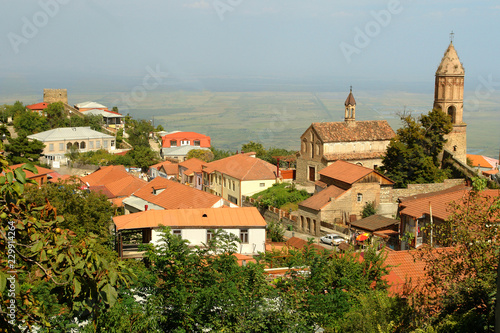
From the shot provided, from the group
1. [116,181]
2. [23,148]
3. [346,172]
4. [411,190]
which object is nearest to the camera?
[411,190]

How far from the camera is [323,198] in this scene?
3462cm

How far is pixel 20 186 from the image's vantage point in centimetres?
449

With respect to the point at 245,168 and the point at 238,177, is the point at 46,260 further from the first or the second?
the point at 245,168

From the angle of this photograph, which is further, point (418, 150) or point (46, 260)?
point (418, 150)

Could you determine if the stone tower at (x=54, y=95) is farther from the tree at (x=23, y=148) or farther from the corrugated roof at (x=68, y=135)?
the tree at (x=23, y=148)

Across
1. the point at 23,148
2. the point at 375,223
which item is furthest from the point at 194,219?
the point at 23,148

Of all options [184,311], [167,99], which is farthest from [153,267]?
[167,99]

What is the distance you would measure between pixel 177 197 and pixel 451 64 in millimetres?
24170

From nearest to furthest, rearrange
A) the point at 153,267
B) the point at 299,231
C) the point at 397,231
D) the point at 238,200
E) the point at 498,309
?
the point at 498,309, the point at 153,267, the point at 397,231, the point at 299,231, the point at 238,200

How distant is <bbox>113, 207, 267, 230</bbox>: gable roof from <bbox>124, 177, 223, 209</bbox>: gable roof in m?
6.06

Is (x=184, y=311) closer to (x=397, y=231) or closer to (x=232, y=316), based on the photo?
(x=232, y=316)

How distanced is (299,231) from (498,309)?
3046cm

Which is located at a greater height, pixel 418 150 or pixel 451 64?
pixel 451 64

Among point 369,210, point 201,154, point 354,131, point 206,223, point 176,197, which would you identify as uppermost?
point 354,131
